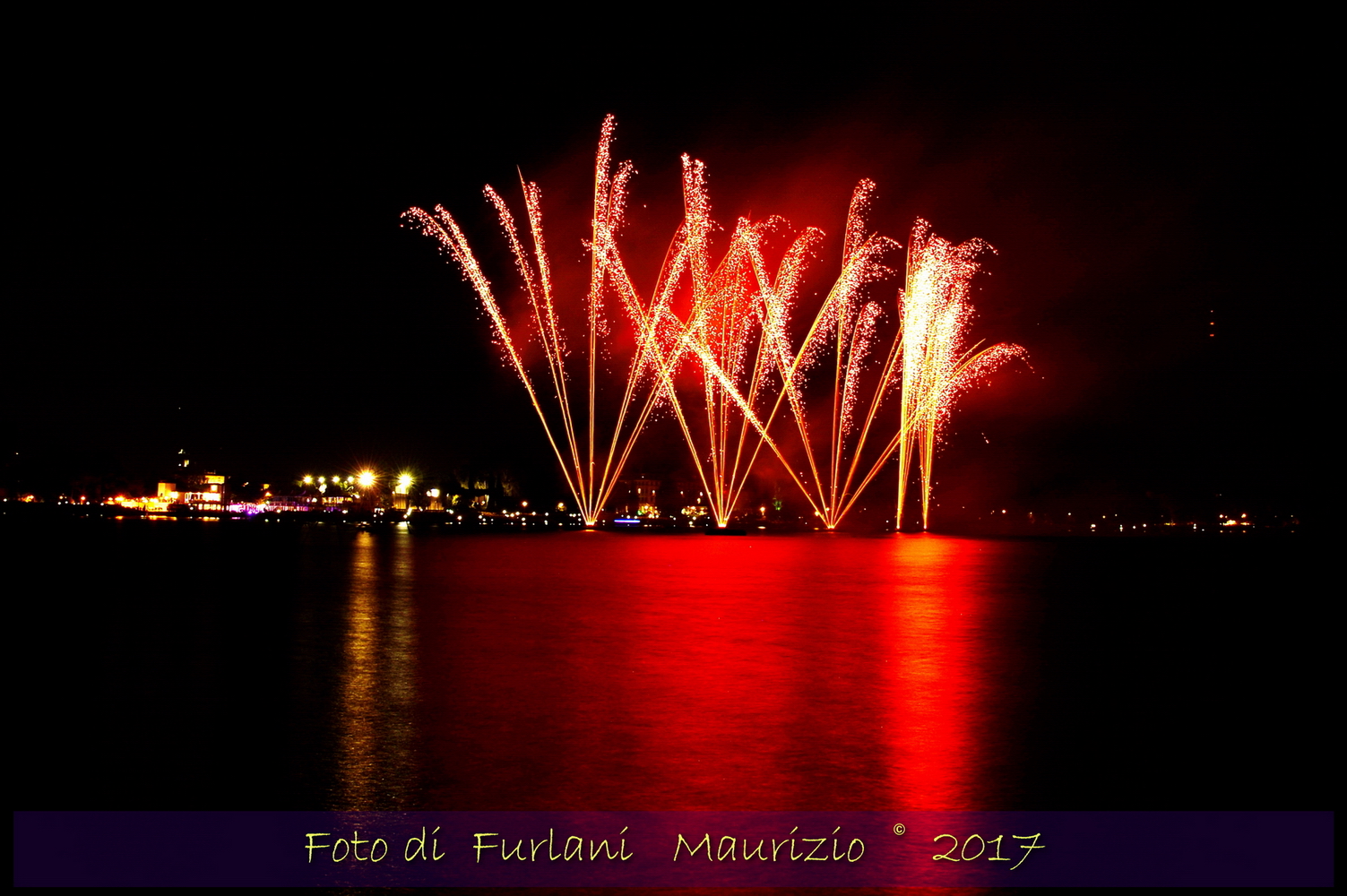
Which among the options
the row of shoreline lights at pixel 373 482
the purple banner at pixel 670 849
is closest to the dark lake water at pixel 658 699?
the purple banner at pixel 670 849

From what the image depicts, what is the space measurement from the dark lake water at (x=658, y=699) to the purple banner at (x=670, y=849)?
26 cm

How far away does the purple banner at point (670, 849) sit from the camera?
4.86 meters

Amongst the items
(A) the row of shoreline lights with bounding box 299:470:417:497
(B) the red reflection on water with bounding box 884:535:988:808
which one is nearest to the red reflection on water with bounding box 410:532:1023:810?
(B) the red reflection on water with bounding box 884:535:988:808

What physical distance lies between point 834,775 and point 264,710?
422 cm

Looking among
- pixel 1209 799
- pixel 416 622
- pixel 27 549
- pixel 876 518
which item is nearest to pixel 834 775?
pixel 1209 799

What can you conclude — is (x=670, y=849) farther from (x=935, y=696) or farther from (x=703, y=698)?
(x=935, y=696)

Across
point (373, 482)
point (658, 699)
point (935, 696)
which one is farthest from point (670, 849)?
point (373, 482)

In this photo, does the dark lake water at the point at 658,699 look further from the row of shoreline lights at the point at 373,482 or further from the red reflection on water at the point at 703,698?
the row of shoreline lights at the point at 373,482

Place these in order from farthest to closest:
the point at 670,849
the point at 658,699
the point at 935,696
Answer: the point at 935,696, the point at 658,699, the point at 670,849

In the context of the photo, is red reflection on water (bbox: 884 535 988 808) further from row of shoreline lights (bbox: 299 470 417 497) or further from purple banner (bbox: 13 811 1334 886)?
row of shoreline lights (bbox: 299 470 417 497)

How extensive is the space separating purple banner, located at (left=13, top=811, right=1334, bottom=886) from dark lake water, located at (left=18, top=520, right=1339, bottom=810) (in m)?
0.26

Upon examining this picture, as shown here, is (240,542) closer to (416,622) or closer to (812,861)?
(416,622)

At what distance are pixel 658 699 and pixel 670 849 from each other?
3.71 meters

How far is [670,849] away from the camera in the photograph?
5.15m
